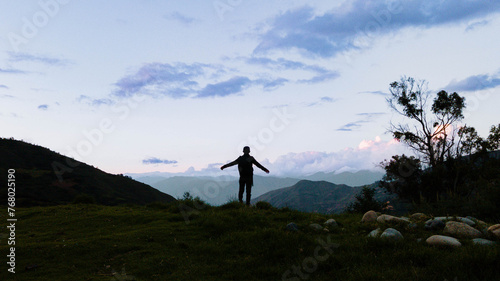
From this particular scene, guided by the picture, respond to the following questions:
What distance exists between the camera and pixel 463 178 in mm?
35438

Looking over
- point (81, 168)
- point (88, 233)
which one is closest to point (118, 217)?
point (88, 233)

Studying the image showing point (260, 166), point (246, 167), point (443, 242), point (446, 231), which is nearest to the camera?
point (443, 242)

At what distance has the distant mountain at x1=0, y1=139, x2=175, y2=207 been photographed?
95.9ft

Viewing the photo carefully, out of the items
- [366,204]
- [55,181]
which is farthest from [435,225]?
[55,181]

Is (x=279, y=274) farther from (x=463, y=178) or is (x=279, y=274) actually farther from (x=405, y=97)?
(x=405, y=97)

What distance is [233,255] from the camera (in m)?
8.06

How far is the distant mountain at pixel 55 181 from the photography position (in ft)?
95.9

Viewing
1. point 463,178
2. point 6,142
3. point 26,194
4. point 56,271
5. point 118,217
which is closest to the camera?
point 56,271

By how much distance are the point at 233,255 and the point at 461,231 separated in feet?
21.1

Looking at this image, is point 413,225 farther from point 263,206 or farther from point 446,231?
point 263,206

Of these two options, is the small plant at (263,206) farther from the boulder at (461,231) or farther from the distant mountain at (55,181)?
the distant mountain at (55,181)

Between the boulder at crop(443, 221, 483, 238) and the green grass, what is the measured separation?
0.55m

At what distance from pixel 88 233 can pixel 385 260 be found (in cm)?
998

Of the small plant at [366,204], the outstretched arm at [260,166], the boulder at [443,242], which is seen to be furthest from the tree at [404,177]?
the boulder at [443,242]
